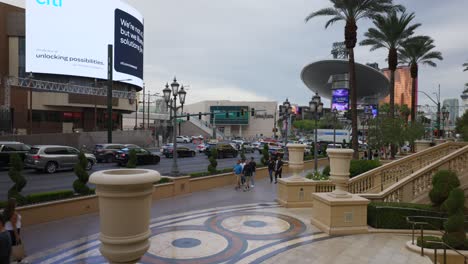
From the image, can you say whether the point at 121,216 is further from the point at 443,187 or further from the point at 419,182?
the point at 419,182

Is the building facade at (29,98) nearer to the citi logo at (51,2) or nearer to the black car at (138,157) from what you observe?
the citi logo at (51,2)

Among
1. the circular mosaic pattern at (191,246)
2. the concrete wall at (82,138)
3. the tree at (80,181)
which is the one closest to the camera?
the circular mosaic pattern at (191,246)

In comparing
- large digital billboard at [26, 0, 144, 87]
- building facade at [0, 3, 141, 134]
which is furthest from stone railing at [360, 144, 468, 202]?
building facade at [0, 3, 141, 134]

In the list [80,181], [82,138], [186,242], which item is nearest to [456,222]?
[186,242]

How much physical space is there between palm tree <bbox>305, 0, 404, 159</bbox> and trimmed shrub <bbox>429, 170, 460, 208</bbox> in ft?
45.1

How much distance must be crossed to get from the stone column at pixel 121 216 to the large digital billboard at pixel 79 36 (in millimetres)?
49307

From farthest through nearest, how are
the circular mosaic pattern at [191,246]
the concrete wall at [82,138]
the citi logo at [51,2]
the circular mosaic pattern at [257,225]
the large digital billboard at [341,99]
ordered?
the large digital billboard at [341,99], the citi logo at [51,2], the concrete wall at [82,138], the circular mosaic pattern at [257,225], the circular mosaic pattern at [191,246]

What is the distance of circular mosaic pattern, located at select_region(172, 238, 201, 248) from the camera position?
9.90m

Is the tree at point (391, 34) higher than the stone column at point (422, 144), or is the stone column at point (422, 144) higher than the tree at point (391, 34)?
the tree at point (391, 34)

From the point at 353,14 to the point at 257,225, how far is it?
67.4ft

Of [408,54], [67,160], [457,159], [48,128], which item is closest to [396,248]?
[457,159]

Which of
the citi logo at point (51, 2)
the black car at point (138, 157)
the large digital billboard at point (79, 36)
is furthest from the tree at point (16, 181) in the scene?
the citi logo at point (51, 2)

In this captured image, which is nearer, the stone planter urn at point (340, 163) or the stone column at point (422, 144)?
the stone planter urn at point (340, 163)

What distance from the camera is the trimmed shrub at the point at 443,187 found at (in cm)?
1177
